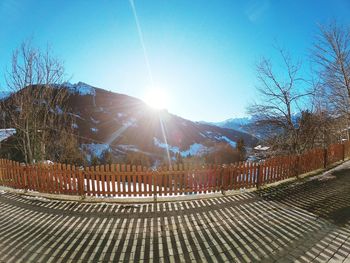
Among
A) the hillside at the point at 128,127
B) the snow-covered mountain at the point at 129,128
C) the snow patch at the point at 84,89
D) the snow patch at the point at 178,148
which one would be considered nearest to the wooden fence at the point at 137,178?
the snow-covered mountain at the point at 129,128

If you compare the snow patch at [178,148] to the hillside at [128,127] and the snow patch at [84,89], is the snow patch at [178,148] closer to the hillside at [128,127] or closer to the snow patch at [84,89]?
the hillside at [128,127]

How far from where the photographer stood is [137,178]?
739cm

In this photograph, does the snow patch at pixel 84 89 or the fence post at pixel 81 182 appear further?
the snow patch at pixel 84 89

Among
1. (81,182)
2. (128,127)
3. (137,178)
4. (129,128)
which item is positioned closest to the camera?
(81,182)

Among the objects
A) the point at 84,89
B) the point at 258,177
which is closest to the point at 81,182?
the point at 258,177

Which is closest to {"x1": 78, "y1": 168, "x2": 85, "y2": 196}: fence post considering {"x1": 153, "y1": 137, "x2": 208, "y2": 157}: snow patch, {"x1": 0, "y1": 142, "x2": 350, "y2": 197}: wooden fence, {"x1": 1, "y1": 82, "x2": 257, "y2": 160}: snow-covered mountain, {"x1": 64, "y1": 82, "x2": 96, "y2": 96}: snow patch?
{"x1": 0, "y1": 142, "x2": 350, "y2": 197}: wooden fence

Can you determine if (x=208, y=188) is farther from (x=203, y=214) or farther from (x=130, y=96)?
(x=130, y=96)

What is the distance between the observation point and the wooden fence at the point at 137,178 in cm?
718

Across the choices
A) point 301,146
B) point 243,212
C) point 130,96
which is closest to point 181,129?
point 130,96

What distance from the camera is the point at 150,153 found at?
3674 inches

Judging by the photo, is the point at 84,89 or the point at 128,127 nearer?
the point at 128,127

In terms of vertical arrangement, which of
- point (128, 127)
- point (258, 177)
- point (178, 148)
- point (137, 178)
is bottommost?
point (178, 148)

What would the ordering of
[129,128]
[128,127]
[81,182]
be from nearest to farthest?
[81,182] < [129,128] < [128,127]

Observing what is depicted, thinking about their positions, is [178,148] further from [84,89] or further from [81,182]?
[81,182]
